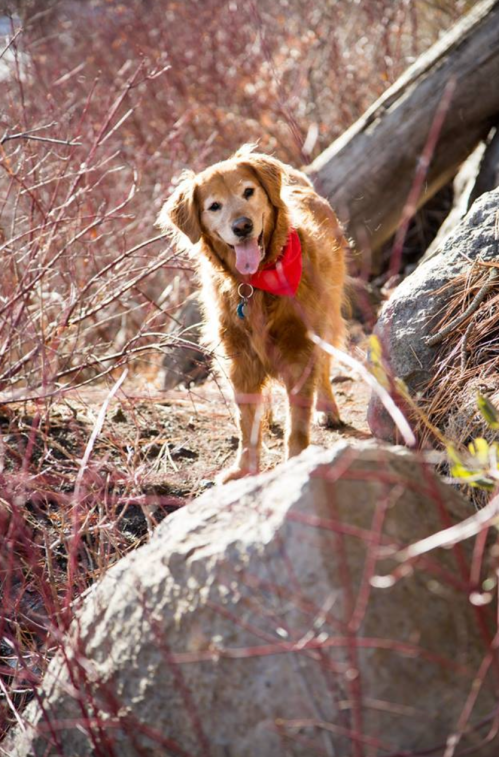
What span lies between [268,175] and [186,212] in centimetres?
43

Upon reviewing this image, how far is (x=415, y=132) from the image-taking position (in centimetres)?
561

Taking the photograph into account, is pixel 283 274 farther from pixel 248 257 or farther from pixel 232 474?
pixel 232 474

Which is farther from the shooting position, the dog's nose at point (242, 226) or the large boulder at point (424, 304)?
the dog's nose at point (242, 226)

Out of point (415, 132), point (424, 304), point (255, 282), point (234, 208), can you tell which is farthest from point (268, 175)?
point (415, 132)

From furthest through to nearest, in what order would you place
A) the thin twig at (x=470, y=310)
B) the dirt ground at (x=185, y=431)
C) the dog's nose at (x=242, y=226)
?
the dirt ground at (x=185, y=431)
the dog's nose at (x=242, y=226)
the thin twig at (x=470, y=310)

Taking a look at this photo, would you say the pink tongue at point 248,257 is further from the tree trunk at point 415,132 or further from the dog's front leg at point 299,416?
the tree trunk at point 415,132

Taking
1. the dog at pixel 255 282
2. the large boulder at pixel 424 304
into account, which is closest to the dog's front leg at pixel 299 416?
the dog at pixel 255 282

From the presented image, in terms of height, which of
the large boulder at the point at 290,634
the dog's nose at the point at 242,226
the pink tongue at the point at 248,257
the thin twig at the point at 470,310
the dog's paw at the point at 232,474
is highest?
the dog's nose at the point at 242,226

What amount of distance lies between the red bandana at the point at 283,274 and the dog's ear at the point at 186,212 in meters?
0.39

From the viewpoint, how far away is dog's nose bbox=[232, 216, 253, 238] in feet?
12.1

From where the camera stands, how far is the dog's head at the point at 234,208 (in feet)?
12.3

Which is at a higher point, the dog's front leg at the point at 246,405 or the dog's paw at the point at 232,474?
the dog's front leg at the point at 246,405

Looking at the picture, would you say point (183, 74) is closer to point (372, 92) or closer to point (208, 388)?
point (372, 92)

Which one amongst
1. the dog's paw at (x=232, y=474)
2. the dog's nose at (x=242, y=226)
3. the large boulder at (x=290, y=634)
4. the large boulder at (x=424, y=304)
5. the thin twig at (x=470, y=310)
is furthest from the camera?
the dog's paw at (x=232, y=474)
